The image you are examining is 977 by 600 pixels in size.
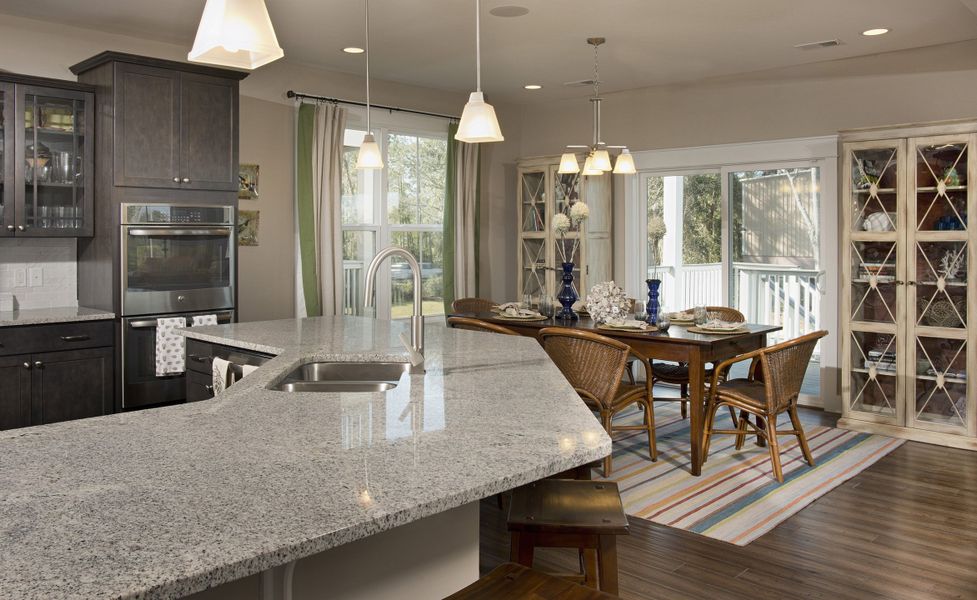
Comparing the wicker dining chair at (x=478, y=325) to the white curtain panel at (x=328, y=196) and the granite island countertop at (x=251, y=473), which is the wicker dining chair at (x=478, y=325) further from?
the granite island countertop at (x=251, y=473)

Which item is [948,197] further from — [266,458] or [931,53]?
[266,458]

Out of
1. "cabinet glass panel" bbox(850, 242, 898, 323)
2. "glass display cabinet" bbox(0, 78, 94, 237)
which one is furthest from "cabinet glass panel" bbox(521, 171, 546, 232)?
"glass display cabinet" bbox(0, 78, 94, 237)

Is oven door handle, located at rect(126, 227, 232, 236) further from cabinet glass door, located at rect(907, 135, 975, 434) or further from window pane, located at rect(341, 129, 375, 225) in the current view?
cabinet glass door, located at rect(907, 135, 975, 434)

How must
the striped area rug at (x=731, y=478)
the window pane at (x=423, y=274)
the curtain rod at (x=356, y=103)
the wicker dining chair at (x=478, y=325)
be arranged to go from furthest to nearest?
the window pane at (x=423, y=274) < the curtain rod at (x=356, y=103) < the wicker dining chair at (x=478, y=325) < the striped area rug at (x=731, y=478)

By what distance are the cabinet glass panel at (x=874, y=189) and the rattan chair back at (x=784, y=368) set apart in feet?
4.73

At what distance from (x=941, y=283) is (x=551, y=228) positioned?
322 cm

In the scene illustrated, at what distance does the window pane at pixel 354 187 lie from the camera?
639 cm

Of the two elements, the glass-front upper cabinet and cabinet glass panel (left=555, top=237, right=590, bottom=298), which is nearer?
the glass-front upper cabinet

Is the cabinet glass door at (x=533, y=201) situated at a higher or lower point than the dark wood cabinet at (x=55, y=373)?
higher

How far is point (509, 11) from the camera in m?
4.61

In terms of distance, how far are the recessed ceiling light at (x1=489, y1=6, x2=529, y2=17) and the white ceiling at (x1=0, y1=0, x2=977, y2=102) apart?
0.14 feet

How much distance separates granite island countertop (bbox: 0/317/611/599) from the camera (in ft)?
3.73

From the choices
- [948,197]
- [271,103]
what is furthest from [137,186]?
[948,197]

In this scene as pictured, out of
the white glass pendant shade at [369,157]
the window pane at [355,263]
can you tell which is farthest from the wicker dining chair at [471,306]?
the white glass pendant shade at [369,157]
